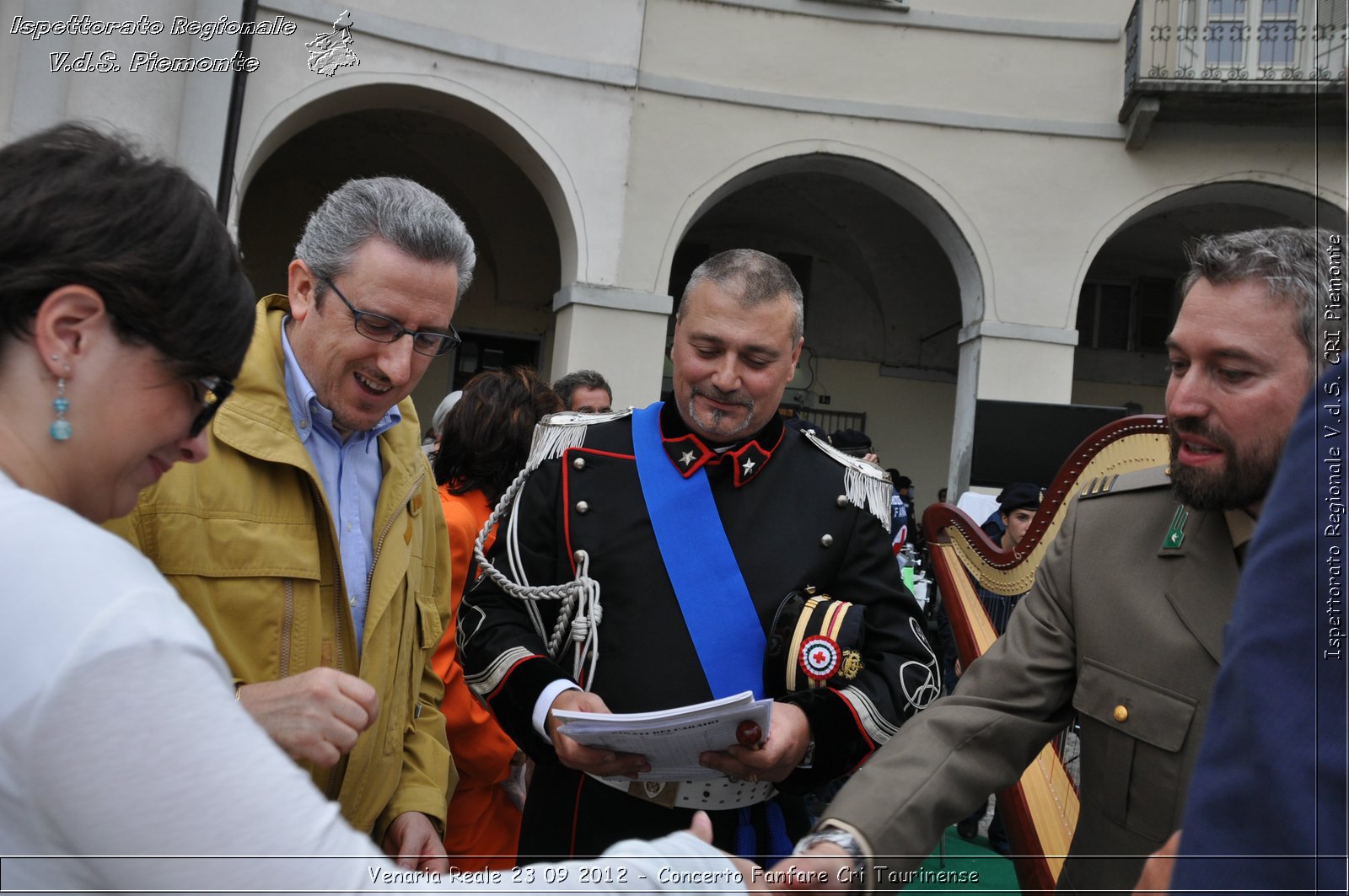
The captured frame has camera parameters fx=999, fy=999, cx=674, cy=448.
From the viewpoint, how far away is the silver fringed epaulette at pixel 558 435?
259cm

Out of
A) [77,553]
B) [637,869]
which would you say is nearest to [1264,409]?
[637,869]

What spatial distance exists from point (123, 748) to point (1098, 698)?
164cm

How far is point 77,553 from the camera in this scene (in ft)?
2.92

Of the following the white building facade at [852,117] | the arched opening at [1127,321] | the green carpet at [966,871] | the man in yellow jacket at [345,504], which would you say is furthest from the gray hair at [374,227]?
the arched opening at [1127,321]

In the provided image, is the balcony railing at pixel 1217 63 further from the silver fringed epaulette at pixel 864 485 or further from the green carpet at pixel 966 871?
the silver fringed epaulette at pixel 864 485

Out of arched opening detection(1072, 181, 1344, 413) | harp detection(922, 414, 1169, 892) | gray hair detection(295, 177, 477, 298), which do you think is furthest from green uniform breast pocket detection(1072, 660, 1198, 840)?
arched opening detection(1072, 181, 1344, 413)

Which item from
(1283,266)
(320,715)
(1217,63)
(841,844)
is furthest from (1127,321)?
(320,715)

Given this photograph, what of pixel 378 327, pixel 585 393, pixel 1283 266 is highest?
pixel 585 393

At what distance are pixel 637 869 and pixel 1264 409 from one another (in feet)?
4.47

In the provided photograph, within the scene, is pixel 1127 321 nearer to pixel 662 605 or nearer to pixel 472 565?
pixel 472 565

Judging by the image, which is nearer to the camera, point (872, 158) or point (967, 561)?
point (967, 561)

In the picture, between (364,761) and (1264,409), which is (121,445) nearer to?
(364,761)

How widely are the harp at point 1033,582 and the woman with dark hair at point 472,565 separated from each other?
4.88 ft

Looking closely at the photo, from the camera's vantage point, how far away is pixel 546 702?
86.4 inches
